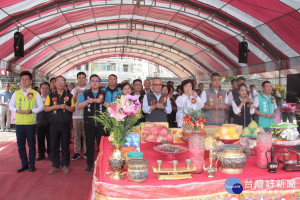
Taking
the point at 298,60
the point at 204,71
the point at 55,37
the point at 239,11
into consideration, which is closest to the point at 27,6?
the point at 55,37

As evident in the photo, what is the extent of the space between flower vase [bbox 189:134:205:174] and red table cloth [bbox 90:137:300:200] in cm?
6

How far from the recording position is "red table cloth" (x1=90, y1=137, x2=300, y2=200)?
4.96 ft

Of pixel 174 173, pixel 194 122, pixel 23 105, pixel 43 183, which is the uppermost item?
pixel 23 105

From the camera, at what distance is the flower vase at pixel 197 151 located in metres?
1.71

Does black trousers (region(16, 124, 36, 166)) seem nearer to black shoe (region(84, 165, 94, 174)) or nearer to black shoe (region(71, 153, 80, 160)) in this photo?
black shoe (region(84, 165, 94, 174))

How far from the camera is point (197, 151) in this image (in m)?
1.74

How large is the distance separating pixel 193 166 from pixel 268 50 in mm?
7918

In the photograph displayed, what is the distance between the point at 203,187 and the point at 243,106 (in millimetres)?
3112

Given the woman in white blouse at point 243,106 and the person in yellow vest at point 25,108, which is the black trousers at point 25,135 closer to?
the person in yellow vest at point 25,108

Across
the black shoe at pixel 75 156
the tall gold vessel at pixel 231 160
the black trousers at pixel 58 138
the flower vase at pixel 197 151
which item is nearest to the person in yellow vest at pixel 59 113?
the black trousers at pixel 58 138

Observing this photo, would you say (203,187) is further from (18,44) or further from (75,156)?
(18,44)

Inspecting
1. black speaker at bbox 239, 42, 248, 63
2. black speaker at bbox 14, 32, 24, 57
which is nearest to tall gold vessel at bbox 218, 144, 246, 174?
black speaker at bbox 14, 32, 24, 57

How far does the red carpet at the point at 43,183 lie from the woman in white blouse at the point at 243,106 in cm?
238

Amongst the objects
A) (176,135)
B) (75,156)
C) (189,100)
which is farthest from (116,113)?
(75,156)
